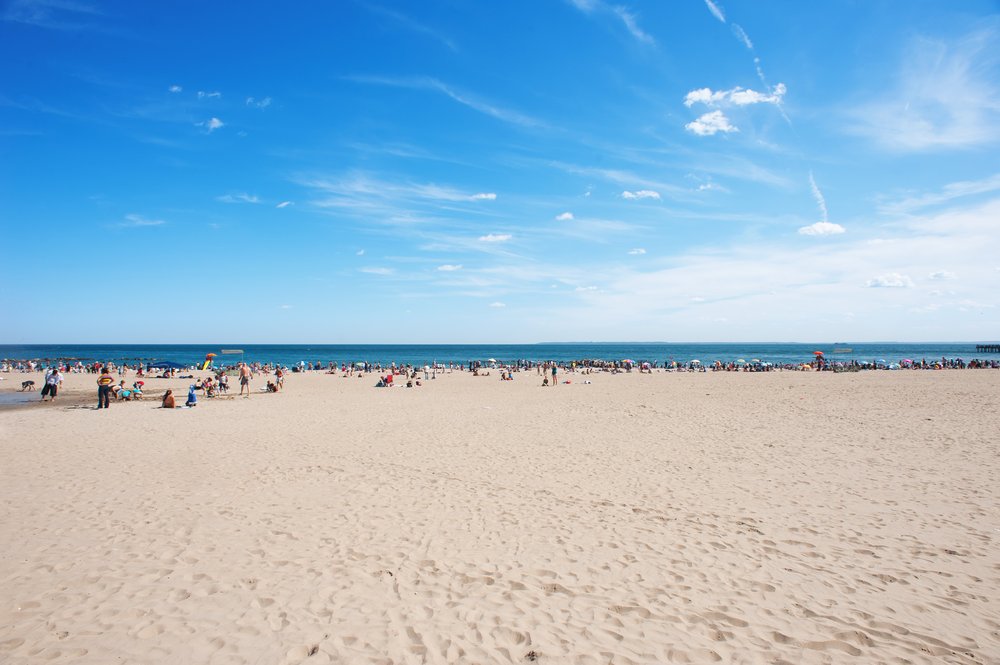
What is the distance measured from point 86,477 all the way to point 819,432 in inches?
724

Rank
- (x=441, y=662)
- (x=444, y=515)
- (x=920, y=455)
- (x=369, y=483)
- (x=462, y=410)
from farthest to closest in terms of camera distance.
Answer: (x=462, y=410) < (x=920, y=455) < (x=369, y=483) < (x=444, y=515) < (x=441, y=662)

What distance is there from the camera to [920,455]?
36.2 feet

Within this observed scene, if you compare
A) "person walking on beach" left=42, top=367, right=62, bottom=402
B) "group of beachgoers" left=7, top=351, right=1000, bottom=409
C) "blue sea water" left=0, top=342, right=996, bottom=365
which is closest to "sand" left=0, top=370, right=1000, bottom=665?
"group of beachgoers" left=7, top=351, right=1000, bottom=409

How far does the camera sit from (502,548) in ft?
20.6

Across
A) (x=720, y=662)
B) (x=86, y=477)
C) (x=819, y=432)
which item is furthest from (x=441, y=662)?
(x=819, y=432)

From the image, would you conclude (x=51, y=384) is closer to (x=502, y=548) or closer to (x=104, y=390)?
(x=104, y=390)

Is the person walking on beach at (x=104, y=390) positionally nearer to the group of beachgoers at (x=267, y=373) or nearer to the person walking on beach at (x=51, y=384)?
the group of beachgoers at (x=267, y=373)

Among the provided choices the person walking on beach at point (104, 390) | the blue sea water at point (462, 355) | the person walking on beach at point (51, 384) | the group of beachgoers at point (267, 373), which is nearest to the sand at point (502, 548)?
the person walking on beach at point (104, 390)

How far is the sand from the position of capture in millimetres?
4352

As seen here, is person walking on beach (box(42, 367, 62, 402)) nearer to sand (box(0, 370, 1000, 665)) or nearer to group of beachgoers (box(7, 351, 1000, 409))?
group of beachgoers (box(7, 351, 1000, 409))

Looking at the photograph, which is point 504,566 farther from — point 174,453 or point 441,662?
point 174,453

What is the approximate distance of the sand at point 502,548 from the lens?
14.3 ft

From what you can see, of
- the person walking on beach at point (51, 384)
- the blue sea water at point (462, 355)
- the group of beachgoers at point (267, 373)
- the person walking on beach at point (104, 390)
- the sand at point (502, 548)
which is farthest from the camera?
the blue sea water at point (462, 355)

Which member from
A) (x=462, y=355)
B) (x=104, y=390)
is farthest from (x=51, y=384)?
(x=462, y=355)
